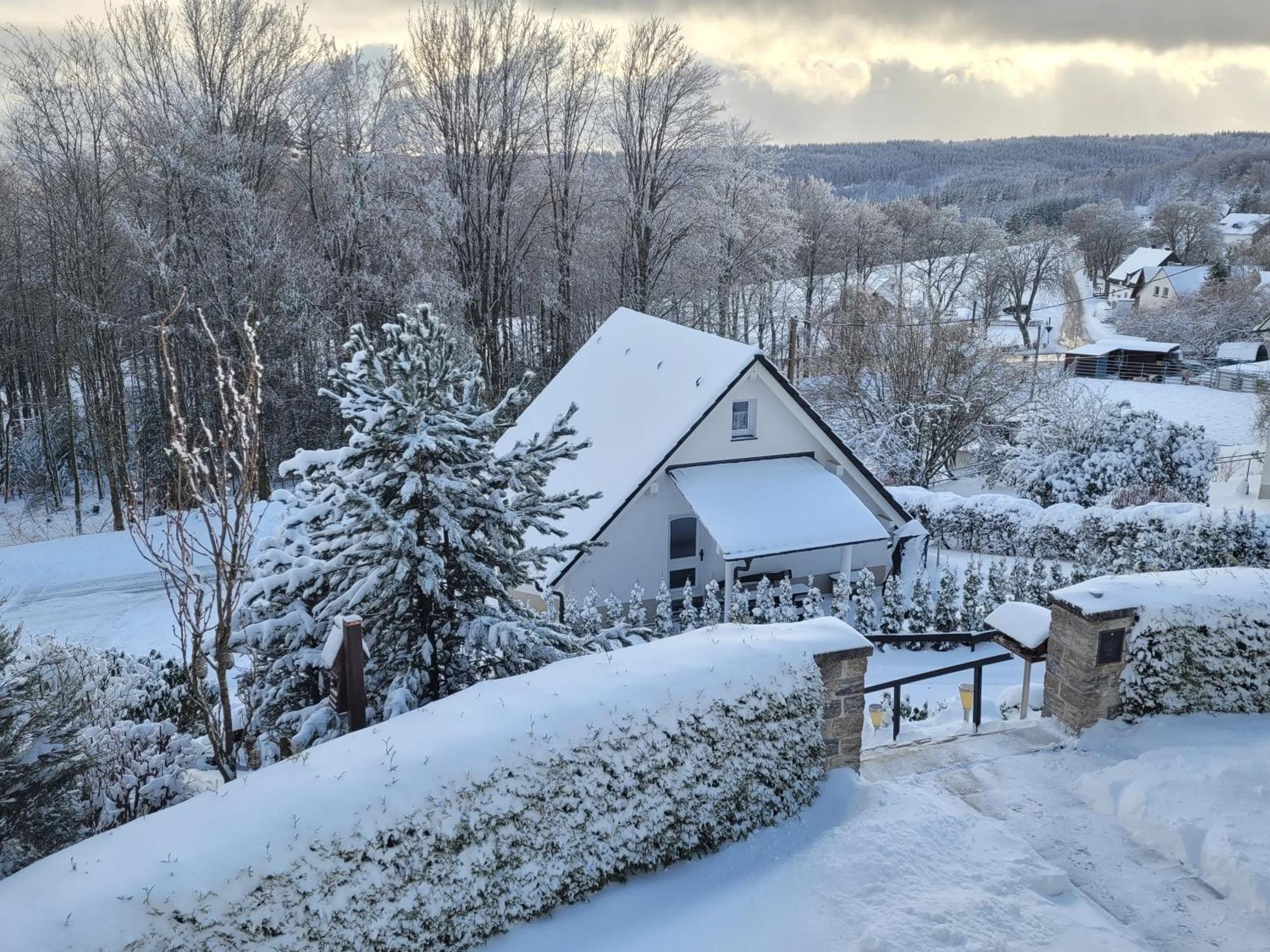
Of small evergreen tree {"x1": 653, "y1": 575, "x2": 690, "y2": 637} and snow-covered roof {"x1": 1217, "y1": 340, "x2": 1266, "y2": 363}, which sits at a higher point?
snow-covered roof {"x1": 1217, "y1": 340, "x2": 1266, "y2": 363}

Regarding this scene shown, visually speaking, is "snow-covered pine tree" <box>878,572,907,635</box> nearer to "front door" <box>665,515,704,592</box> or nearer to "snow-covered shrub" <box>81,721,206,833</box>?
"front door" <box>665,515,704,592</box>

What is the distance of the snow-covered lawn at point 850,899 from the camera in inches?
171

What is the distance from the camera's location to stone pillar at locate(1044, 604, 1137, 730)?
635 centimetres

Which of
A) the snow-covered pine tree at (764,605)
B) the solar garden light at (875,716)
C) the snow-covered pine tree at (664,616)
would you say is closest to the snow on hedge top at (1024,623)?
the solar garden light at (875,716)

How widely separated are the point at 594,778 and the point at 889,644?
360 inches

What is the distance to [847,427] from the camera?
26.5 meters

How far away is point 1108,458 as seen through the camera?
853 inches

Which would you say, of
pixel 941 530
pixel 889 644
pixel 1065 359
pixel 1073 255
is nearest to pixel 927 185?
pixel 1073 255

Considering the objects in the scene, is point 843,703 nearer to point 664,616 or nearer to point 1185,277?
point 664,616

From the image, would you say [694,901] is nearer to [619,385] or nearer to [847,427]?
[619,385]

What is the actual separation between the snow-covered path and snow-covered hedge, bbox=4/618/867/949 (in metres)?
1.29

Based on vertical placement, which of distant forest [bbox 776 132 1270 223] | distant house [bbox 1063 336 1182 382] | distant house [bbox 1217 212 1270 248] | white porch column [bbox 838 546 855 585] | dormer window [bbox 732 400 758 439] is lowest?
white porch column [bbox 838 546 855 585]

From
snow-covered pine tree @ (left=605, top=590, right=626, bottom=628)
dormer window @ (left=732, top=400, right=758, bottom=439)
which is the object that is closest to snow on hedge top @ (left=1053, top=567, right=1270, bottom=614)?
snow-covered pine tree @ (left=605, top=590, right=626, bottom=628)

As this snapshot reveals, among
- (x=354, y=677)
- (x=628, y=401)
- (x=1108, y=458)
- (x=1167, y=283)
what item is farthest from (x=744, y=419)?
(x=1167, y=283)
